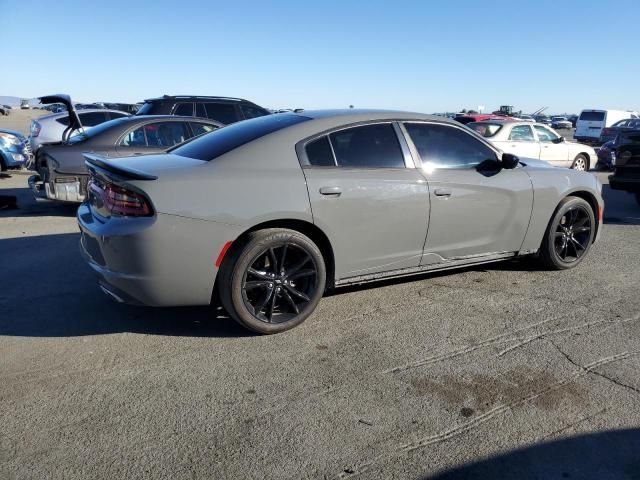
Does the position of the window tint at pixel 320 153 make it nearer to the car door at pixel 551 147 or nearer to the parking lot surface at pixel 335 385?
the parking lot surface at pixel 335 385

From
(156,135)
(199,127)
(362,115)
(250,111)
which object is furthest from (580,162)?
(362,115)

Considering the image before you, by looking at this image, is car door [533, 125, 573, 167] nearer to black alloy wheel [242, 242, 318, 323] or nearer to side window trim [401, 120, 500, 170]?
side window trim [401, 120, 500, 170]

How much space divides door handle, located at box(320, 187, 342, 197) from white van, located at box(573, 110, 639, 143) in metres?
27.3

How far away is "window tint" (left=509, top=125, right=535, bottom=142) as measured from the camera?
42.4ft

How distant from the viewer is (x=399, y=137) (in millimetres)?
4383

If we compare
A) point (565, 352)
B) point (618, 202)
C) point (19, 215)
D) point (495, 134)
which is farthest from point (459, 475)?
point (495, 134)

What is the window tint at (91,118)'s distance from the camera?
13.0m

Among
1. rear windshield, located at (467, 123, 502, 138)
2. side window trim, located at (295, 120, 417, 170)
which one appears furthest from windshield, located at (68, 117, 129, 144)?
rear windshield, located at (467, 123, 502, 138)

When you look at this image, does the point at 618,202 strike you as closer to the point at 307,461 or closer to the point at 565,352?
the point at 565,352

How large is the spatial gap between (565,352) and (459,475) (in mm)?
1623

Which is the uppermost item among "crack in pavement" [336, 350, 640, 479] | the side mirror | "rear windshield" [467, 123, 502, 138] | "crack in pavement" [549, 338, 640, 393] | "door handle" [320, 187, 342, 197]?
"rear windshield" [467, 123, 502, 138]

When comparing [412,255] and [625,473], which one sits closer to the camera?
[625,473]

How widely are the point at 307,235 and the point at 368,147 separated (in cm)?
90

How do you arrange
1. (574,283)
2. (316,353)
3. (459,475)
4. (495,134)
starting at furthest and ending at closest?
(495,134) < (574,283) < (316,353) < (459,475)
